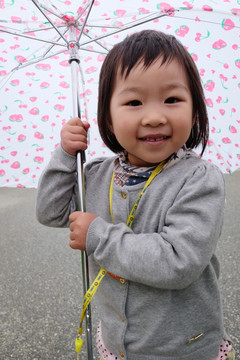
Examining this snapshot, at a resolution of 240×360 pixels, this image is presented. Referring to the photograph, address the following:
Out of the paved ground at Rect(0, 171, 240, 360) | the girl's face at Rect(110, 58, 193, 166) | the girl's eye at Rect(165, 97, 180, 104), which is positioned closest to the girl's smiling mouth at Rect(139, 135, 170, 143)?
the girl's face at Rect(110, 58, 193, 166)

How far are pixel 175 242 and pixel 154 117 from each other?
35cm

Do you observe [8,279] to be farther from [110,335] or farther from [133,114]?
[133,114]

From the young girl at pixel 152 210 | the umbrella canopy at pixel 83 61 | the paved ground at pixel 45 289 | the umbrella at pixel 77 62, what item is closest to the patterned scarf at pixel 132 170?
the young girl at pixel 152 210

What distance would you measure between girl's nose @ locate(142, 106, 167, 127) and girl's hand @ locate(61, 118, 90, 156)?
0.97ft

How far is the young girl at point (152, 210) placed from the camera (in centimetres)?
83

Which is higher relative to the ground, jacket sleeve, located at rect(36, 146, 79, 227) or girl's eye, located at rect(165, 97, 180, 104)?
girl's eye, located at rect(165, 97, 180, 104)

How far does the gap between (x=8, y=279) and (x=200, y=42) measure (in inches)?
94.3

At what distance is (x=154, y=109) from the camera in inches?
34.1

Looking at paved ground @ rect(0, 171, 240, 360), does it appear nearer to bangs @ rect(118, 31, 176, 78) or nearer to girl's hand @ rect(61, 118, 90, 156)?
girl's hand @ rect(61, 118, 90, 156)

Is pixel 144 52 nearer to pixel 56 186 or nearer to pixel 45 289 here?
pixel 56 186

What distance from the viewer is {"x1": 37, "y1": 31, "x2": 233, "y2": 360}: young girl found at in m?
0.83

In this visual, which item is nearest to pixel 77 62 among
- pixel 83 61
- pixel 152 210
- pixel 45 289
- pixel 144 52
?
pixel 83 61

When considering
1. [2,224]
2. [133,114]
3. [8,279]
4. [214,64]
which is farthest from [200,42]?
[2,224]

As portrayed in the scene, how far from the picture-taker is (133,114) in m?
0.89
